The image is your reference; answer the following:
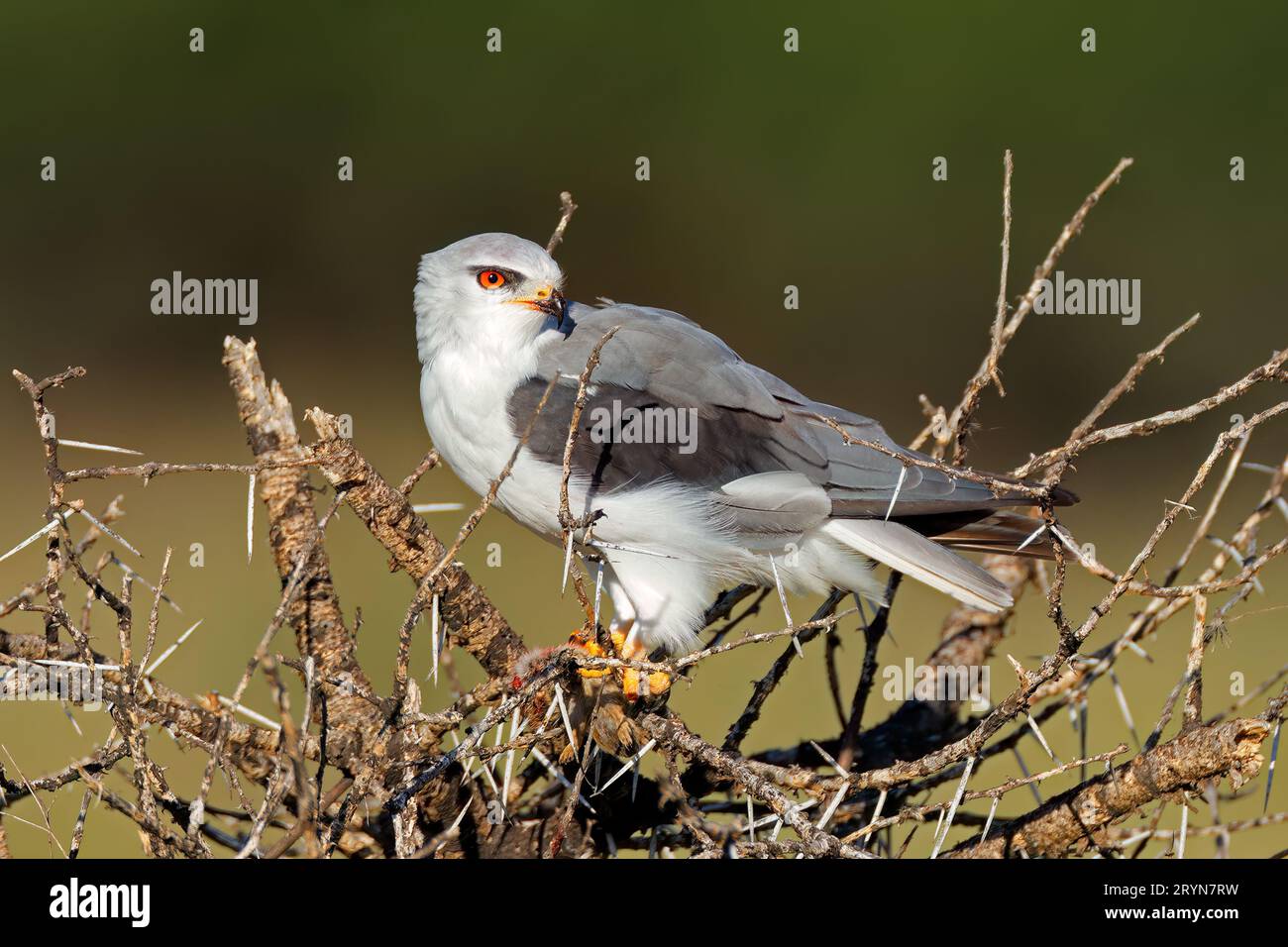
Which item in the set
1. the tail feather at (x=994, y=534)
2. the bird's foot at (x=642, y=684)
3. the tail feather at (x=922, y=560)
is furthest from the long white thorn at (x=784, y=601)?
the tail feather at (x=994, y=534)

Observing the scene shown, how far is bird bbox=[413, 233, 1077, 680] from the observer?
2727 mm

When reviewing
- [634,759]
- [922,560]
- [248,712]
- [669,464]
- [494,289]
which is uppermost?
[494,289]

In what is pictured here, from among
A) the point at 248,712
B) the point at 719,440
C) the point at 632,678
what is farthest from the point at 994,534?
the point at 248,712

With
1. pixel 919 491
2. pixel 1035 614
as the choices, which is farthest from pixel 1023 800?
pixel 919 491

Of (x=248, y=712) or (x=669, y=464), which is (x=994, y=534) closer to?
(x=669, y=464)

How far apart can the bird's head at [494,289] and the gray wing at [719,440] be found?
0.12 meters

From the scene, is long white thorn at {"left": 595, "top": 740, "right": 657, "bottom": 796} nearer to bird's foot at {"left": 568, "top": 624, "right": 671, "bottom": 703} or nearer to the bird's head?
bird's foot at {"left": 568, "top": 624, "right": 671, "bottom": 703}

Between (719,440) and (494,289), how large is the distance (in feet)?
2.09

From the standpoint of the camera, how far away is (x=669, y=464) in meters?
2.77

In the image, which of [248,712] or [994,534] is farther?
[994,534]

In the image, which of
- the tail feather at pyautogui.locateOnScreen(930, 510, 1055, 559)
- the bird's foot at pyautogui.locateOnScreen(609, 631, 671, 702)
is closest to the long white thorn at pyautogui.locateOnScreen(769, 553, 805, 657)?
the bird's foot at pyautogui.locateOnScreen(609, 631, 671, 702)

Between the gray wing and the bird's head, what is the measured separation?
117 millimetres

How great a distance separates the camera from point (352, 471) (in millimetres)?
2156

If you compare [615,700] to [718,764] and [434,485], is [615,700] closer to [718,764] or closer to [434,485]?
[718,764]
